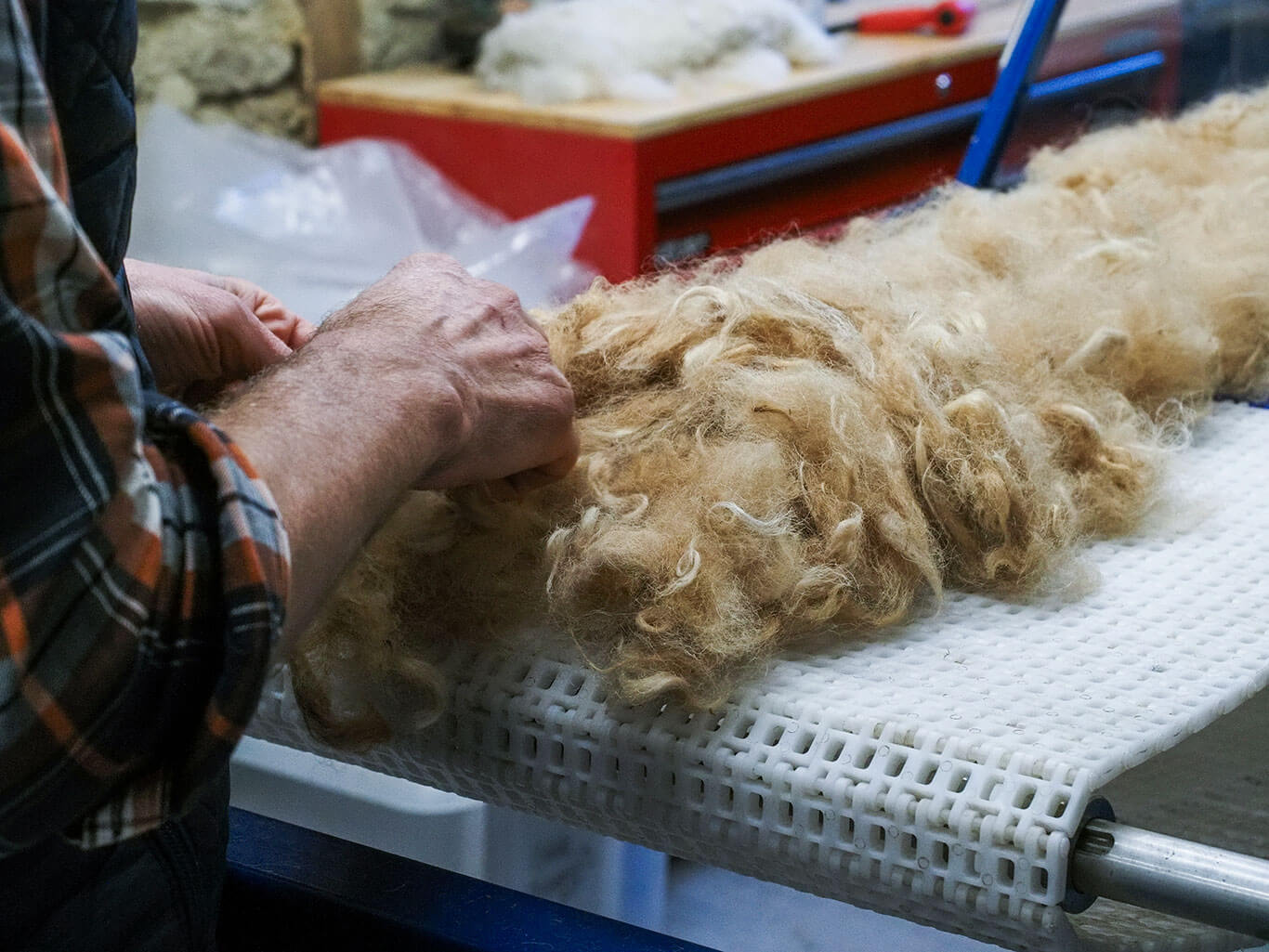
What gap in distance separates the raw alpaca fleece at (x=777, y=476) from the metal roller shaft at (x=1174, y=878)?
20 centimetres

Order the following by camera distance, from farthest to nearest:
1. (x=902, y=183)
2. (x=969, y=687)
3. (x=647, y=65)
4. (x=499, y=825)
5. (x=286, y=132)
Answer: (x=902, y=183) < (x=286, y=132) < (x=647, y=65) < (x=499, y=825) < (x=969, y=687)

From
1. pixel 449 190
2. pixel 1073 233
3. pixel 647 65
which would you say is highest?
pixel 1073 233

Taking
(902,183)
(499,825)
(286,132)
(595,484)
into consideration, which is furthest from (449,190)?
(595,484)

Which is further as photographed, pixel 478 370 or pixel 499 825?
pixel 499 825

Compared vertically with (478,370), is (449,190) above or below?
below

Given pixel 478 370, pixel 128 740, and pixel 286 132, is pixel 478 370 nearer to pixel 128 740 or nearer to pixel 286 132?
pixel 128 740

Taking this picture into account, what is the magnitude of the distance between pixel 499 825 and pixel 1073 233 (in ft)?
2.50

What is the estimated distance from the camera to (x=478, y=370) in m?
0.73

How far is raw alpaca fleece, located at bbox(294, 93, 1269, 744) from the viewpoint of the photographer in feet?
2.47

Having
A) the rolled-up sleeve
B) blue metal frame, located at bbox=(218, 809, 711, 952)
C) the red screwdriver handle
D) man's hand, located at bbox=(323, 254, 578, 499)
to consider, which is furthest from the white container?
the red screwdriver handle

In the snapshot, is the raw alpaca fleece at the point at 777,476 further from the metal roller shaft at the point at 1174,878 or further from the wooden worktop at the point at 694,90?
the wooden worktop at the point at 694,90

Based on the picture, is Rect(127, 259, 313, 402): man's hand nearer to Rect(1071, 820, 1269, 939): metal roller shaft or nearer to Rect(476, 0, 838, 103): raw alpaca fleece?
Rect(1071, 820, 1269, 939): metal roller shaft

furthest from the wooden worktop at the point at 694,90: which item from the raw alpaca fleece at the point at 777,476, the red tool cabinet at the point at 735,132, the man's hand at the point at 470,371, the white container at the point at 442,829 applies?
the man's hand at the point at 470,371

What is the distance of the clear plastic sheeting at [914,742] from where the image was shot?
0.63 metres
